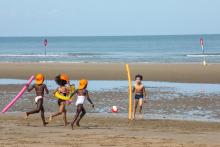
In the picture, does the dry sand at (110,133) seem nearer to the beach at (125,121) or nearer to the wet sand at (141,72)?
the beach at (125,121)

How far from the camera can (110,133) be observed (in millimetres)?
13148

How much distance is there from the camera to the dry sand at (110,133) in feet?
37.3

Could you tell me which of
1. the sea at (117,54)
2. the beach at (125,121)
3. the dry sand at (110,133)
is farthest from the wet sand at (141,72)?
the dry sand at (110,133)

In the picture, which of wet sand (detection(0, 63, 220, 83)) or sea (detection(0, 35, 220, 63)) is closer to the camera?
wet sand (detection(0, 63, 220, 83))

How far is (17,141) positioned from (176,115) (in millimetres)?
7769

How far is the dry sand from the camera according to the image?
11383mm

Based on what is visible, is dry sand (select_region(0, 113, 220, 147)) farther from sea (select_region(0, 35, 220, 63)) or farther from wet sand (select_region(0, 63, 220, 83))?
sea (select_region(0, 35, 220, 63))

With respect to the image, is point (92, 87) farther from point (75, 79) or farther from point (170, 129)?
point (170, 129)

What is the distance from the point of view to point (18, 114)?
60.7 ft

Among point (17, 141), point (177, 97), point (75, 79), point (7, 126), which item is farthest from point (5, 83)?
point (17, 141)

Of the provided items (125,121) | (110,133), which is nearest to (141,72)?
(125,121)

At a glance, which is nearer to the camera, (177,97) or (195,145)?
(195,145)

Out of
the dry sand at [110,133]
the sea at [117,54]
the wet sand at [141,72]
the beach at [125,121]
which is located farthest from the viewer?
the sea at [117,54]

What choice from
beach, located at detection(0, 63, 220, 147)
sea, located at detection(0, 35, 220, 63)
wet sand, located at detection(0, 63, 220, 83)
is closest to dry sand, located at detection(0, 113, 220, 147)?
beach, located at detection(0, 63, 220, 147)
